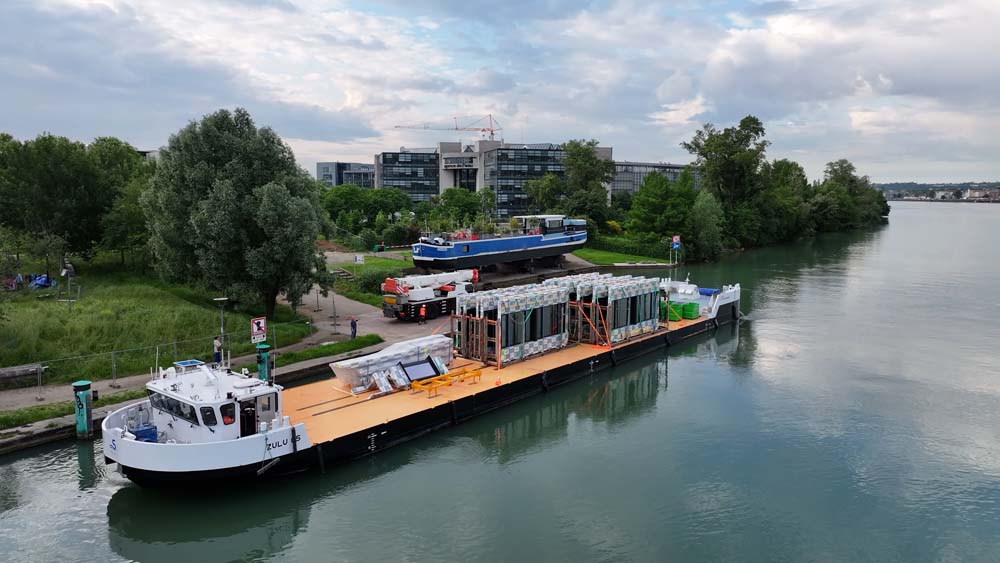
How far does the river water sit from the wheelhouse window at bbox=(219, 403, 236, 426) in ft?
7.48

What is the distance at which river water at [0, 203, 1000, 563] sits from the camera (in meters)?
16.2

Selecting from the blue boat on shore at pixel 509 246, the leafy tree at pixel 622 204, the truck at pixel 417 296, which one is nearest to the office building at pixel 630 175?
the leafy tree at pixel 622 204

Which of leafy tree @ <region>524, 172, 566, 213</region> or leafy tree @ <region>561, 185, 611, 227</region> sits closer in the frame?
leafy tree @ <region>561, 185, 611, 227</region>

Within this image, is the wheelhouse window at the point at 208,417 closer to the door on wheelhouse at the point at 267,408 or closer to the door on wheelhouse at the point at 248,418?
the door on wheelhouse at the point at 248,418

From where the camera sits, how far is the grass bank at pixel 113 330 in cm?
2472

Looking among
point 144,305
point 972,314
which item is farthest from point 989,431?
point 144,305

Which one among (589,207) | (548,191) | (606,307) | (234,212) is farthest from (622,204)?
(234,212)

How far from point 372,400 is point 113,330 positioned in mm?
12104

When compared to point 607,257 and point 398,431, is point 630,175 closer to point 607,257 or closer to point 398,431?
point 607,257

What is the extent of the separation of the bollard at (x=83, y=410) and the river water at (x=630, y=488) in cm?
65

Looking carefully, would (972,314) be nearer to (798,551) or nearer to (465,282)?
(465,282)

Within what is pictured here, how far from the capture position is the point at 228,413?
57.8ft

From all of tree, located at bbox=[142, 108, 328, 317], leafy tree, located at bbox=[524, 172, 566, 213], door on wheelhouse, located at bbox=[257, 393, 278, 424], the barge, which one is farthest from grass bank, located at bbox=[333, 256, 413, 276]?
leafy tree, located at bbox=[524, 172, 566, 213]

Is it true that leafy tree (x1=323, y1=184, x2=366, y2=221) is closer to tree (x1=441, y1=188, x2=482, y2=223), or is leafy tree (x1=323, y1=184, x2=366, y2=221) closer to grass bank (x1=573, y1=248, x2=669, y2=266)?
tree (x1=441, y1=188, x2=482, y2=223)
